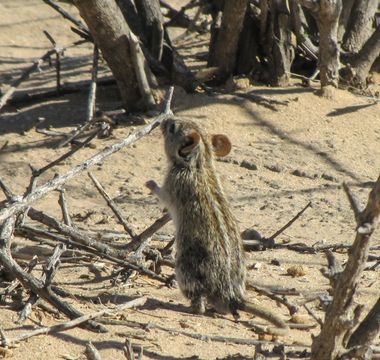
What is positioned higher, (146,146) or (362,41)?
(362,41)

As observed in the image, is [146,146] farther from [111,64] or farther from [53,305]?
[53,305]

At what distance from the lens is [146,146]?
9656 mm

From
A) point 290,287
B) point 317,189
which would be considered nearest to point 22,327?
point 290,287

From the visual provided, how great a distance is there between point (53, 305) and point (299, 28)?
19.3ft

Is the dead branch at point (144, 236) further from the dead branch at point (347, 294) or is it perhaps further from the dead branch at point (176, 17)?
the dead branch at point (176, 17)

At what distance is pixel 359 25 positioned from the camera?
11180mm

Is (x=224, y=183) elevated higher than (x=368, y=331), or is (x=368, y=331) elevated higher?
(x=368, y=331)

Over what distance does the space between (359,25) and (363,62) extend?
1.81 feet

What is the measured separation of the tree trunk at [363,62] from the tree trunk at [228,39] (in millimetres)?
1317

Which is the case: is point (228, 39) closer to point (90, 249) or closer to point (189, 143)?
point (189, 143)

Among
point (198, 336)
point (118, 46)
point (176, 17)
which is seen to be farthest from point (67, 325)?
point (176, 17)

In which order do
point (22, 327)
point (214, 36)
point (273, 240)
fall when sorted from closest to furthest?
point (22, 327) → point (273, 240) → point (214, 36)

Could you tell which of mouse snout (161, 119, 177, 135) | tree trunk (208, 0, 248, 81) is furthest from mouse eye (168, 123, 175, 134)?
tree trunk (208, 0, 248, 81)

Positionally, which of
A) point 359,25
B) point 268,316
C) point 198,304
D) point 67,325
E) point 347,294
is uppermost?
point 347,294
